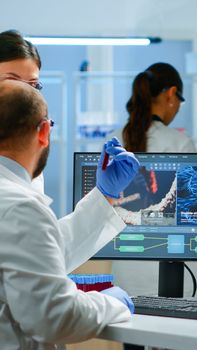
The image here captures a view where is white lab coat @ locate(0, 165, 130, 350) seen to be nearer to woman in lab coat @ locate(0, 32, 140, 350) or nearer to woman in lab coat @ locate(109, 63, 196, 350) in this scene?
woman in lab coat @ locate(0, 32, 140, 350)

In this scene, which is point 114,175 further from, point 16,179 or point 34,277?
point 34,277

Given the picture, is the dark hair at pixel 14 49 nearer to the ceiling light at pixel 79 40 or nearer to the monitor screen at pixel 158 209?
the monitor screen at pixel 158 209

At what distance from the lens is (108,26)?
6129 mm

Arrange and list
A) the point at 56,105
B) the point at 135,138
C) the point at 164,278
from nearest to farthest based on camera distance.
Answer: the point at 164,278
the point at 135,138
the point at 56,105

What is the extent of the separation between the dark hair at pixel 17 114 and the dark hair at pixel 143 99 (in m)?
1.52

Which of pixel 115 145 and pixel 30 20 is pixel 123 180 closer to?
pixel 115 145

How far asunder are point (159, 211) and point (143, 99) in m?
1.15

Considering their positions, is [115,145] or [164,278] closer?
[115,145]

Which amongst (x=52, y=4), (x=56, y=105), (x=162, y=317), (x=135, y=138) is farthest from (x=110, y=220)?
(x=52, y=4)

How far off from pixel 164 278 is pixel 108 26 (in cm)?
403

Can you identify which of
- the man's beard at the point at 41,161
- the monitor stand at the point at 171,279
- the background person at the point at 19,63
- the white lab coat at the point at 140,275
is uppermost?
the background person at the point at 19,63

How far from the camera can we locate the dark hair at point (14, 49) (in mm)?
2320

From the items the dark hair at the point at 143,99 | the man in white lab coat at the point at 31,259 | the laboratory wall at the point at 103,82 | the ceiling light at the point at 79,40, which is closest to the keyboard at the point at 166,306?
the man in white lab coat at the point at 31,259

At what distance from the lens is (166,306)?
7.00 ft
